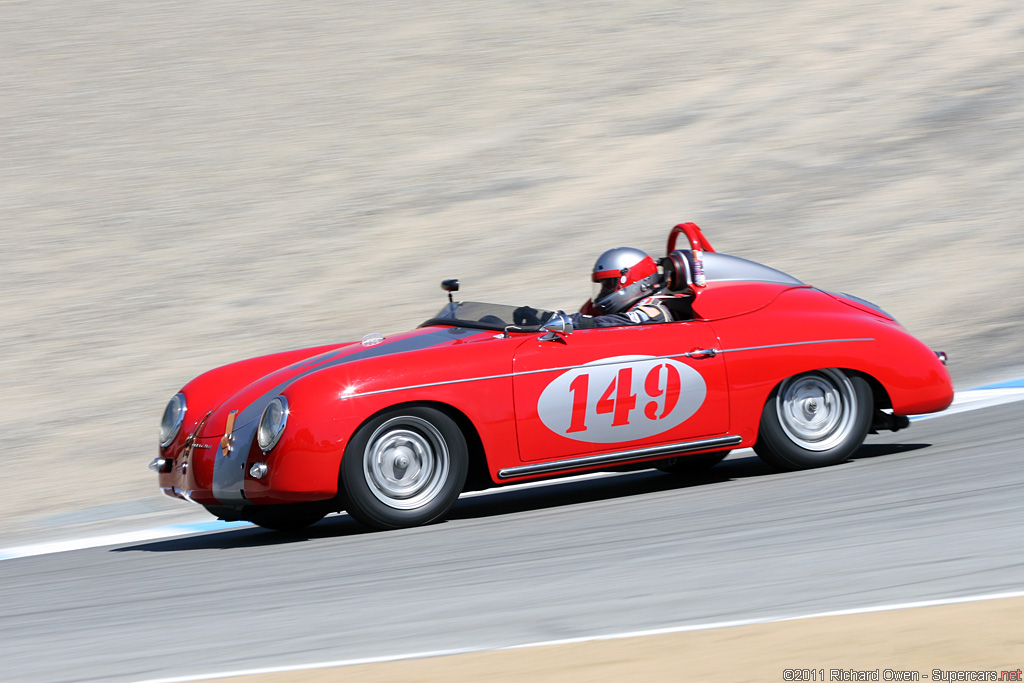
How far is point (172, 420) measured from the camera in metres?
6.93

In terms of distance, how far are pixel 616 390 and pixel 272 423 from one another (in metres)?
1.70

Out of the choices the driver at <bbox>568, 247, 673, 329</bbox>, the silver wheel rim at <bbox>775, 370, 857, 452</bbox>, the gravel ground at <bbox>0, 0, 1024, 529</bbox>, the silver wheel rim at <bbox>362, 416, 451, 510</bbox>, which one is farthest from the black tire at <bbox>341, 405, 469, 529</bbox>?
the gravel ground at <bbox>0, 0, 1024, 529</bbox>

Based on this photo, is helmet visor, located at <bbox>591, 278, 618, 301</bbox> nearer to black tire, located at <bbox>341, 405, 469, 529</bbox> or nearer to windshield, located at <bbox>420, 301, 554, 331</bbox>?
windshield, located at <bbox>420, 301, 554, 331</bbox>

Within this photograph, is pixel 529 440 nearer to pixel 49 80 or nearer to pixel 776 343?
pixel 776 343

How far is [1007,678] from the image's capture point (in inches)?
130

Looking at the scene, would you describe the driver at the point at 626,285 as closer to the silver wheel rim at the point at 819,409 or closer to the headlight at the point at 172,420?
the silver wheel rim at the point at 819,409

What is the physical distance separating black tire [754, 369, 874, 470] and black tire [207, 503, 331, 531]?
7.86ft

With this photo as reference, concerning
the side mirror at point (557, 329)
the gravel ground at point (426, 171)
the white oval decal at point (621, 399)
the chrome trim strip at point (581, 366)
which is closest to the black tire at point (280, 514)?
the chrome trim strip at point (581, 366)

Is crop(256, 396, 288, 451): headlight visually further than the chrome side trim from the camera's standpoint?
No

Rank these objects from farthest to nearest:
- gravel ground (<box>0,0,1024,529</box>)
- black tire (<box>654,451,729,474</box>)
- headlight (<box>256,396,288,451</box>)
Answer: gravel ground (<box>0,0,1024,529</box>)
black tire (<box>654,451,729,474</box>)
headlight (<box>256,396,288,451</box>)

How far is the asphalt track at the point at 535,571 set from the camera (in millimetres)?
4254

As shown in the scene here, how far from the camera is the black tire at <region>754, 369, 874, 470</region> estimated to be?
22.1ft

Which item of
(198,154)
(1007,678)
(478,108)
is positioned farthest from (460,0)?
(1007,678)

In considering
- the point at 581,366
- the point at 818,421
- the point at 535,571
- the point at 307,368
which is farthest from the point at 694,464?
the point at 535,571
